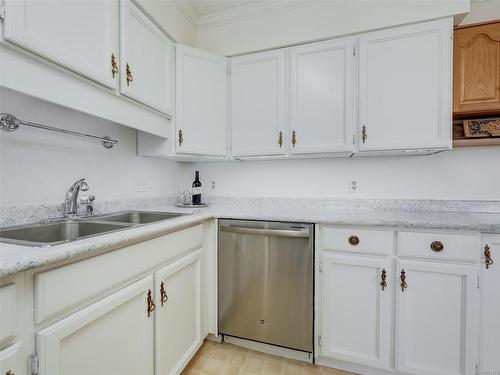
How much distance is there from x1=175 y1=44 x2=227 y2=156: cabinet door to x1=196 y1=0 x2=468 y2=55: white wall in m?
0.24

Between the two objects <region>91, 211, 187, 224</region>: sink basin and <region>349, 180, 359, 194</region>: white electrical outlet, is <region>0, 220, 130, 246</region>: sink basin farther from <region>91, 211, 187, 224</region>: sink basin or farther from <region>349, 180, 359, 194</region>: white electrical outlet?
<region>349, 180, 359, 194</region>: white electrical outlet

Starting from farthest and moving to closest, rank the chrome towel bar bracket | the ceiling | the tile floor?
the ceiling
the tile floor
the chrome towel bar bracket

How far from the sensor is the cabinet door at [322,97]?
1692 millimetres

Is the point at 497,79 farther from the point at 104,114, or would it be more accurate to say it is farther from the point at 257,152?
the point at 104,114

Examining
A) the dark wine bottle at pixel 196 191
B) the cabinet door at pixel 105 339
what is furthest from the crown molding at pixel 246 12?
the cabinet door at pixel 105 339

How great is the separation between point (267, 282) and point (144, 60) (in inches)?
63.0

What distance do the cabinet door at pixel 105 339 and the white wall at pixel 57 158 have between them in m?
0.69

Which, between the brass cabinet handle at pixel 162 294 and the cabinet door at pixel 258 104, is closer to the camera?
the brass cabinet handle at pixel 162 294

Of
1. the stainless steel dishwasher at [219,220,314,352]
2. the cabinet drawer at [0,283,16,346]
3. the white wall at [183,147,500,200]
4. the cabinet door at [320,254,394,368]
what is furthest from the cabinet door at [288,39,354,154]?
the cabinet drawer at [0,283,16,346]

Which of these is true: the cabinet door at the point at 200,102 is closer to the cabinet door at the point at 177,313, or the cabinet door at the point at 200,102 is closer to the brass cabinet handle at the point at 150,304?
the cabinet door at the point at 177,313

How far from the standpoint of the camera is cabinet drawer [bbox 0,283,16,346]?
23.2 inches

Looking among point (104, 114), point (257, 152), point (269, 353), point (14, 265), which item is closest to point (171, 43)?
point (104, 114)

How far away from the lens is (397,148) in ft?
5.24

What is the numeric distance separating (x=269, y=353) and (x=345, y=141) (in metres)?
1.57
